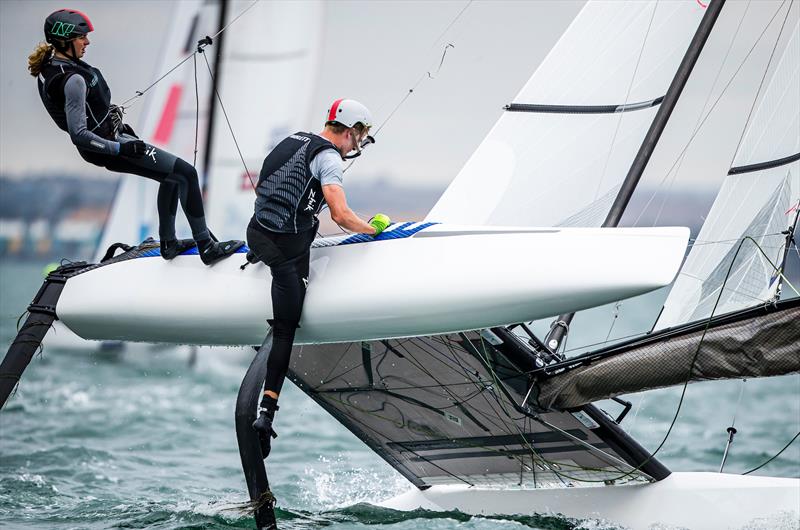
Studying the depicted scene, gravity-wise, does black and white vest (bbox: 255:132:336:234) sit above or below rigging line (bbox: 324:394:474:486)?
above

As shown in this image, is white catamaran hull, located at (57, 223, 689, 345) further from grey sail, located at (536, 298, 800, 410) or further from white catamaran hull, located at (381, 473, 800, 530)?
white catamaran hull, located at (381, 473, 800, 530)

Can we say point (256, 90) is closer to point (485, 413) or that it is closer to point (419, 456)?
point (419, 456)

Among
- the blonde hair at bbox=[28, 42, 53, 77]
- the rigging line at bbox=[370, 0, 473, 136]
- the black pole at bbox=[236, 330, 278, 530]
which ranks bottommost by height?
the black pole at bbox=[236, 330, 278, 530]

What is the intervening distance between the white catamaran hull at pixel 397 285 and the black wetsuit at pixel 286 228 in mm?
113

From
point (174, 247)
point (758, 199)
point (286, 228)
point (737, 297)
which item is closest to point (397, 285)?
point (286, 228)

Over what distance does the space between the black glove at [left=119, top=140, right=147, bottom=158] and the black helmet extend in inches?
16.8

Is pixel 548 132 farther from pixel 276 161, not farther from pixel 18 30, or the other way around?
pixel 18 30

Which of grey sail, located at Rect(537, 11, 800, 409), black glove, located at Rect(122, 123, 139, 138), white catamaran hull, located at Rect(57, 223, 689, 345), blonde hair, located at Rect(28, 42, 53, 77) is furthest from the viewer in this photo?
black glove, located at Rect(122, 123, 139, 138)

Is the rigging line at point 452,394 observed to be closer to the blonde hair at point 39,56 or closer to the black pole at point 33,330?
the black pole at point 33,330

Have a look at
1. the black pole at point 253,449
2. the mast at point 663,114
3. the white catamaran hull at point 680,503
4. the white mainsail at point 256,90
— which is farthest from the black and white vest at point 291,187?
the white mainsail at point 256,90

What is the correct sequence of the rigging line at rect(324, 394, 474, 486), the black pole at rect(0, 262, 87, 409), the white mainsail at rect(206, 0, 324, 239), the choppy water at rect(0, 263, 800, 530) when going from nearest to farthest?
the black pole at rect(0, 262, 87, 409) < the choppy water at rect(0, 263, 800, 530) < the rigging line at rect(324, 394, 474, 486) < the white mainsail at rect(206, 0, 324, 239)

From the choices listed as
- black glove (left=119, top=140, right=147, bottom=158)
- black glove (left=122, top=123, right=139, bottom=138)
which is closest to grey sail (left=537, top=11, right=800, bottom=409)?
black glove (left=119, top=140, right=147, bottom=158)

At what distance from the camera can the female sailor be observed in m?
4.06

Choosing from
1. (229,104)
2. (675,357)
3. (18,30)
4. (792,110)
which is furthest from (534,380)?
(18,30)
